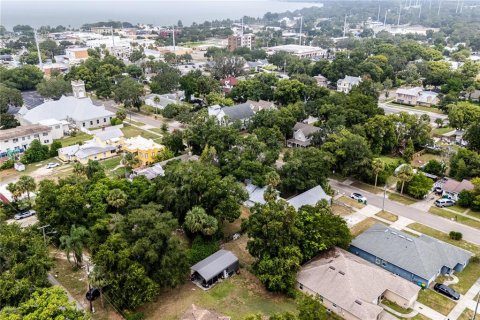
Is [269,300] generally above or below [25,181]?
below

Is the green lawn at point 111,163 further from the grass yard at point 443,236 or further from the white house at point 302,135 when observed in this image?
the grass yard at point 443,236

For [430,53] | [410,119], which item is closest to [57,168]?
[410,119]

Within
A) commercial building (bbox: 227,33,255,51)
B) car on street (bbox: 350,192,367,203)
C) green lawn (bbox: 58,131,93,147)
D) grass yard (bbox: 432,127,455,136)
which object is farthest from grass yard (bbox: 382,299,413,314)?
commercial building (bbox: 227,33,255,51)

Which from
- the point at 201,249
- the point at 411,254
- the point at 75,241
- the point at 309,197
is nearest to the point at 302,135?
the point at 309,197

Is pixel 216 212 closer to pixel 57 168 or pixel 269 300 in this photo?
pixel 269 300

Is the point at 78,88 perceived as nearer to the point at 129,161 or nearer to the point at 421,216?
the point at 129,161

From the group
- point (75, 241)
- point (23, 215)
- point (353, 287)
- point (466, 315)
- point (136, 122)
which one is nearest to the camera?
point (466, 315)

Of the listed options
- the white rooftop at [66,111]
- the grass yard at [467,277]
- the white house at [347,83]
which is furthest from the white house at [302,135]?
the white house at [347,83]
